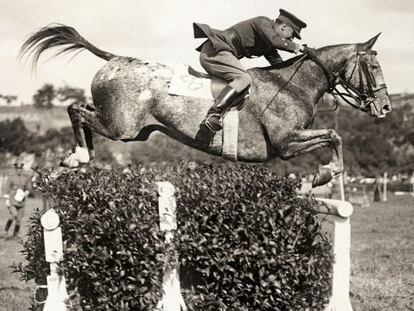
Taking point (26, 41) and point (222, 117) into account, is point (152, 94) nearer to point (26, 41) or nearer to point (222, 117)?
point (222, 117)

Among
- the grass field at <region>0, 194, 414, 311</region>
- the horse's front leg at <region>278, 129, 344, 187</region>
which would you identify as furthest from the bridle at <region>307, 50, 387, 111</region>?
the grass field at <region>0, 194, 414, 311</region>

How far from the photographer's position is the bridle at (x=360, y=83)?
6086 mm

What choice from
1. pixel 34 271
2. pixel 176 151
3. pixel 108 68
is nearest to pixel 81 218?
pixel 34 271

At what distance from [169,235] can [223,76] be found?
213cm

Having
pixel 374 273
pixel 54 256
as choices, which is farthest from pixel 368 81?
pixel 374 273

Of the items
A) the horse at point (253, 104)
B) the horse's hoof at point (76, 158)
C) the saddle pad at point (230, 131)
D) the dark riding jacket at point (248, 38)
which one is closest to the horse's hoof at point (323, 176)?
the horse at point (253, 104)

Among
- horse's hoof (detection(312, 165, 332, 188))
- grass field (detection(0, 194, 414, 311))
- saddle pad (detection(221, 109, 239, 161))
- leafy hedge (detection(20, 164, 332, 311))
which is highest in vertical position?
saddle pad (detection(221, 109, 239, 161))

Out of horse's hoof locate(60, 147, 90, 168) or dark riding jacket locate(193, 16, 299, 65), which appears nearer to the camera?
dark riding jacket locate(193, 16, 299, 65)

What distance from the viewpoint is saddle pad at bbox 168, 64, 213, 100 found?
237 inches

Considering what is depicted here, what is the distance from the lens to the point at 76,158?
6000mm

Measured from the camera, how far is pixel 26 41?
253 inches

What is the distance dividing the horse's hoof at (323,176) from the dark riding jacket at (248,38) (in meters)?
1.25

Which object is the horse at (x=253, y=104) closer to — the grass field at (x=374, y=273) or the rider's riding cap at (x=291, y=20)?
the rider's riding cap at (x=291, y=20)

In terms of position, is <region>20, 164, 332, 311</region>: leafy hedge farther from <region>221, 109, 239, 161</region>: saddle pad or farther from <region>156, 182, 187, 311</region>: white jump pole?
<region>221, 109, 239, 161</region>: saddle pad
